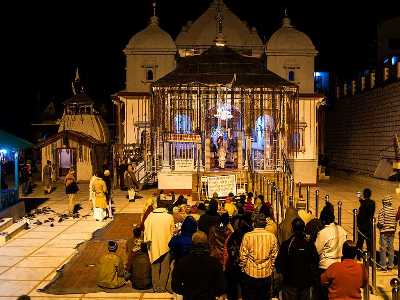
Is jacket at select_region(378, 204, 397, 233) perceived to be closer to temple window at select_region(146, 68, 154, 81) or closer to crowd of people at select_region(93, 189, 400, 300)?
crowd of people at select_region(93, 189, 400, 300)

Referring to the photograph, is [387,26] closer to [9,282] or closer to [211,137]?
[211,137]

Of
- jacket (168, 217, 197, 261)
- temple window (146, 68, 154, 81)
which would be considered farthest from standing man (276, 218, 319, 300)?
temple window (146, 68, 154, 81)

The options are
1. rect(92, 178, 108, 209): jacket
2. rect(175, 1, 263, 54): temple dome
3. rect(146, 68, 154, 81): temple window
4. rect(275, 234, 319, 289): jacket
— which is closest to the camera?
rect(275, 234, 319, 289): jacket

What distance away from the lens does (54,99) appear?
203 feet

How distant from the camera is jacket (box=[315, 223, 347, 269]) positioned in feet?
28.2

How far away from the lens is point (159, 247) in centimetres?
1050

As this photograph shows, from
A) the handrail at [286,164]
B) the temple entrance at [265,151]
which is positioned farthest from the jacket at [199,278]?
the temple entrance at [265,151]

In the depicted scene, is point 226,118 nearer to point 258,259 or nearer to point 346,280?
point 258,259

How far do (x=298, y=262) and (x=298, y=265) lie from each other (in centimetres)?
4

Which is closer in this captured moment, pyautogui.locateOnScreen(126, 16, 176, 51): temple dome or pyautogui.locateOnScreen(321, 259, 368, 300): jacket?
pyautogui.locateOnScreen(321, 259, 368, 300): jacket

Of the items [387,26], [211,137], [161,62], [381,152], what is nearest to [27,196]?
[211,137]

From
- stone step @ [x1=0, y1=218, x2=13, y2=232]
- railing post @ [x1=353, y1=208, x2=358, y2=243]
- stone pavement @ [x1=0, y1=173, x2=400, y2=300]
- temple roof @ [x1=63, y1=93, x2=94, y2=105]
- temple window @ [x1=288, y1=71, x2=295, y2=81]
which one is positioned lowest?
stone pavement @ [x1=0, y1=173, x2=400, y2=300]

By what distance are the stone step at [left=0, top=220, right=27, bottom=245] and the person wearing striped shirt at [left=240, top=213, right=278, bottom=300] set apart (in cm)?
910

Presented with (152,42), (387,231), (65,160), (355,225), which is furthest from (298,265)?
(65,160)
